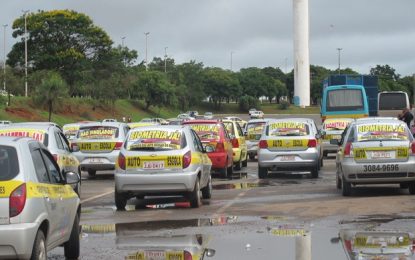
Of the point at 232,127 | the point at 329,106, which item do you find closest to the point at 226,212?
the point at 232,127

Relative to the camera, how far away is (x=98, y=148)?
23.1 metres

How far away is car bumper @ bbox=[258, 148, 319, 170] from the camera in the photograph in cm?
2180

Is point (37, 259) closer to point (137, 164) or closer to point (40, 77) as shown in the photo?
point (137, 164)

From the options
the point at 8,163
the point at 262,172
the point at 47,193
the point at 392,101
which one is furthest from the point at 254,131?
the point at 8,163

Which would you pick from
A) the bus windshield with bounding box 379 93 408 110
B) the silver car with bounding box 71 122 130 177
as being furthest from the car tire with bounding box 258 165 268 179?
the bus windshield with bounding box 379 93 408 110

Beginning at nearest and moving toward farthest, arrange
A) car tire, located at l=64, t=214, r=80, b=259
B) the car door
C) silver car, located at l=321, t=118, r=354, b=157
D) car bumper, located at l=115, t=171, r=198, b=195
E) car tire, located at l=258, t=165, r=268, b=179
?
the car door, car tire, located at l=64, t=214, r=80, b=259, car bumper, located at l=115, t=171, r=198, b=195, car tire, located at l=258, t=165, r=268, b=179, silver car, located at l=321, t=118, r=354, b=157

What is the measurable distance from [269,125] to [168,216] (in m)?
9.21

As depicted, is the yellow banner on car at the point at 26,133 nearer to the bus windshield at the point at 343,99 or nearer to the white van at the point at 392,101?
the bus windshield at the point at 343,99

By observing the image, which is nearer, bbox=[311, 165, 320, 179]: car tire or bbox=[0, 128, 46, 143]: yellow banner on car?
bbox=[0, 128, 46, 143]: yellow banner on car

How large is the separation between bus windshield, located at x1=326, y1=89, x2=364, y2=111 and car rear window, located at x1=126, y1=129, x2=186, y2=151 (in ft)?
75.7

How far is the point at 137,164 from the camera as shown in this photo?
577 inches

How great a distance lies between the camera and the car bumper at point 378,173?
621 inches

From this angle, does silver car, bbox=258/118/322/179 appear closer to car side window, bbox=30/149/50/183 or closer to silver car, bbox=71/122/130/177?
silver car, bbox=71/122/130/177

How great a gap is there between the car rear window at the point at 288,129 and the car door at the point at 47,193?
1387 centimetres
